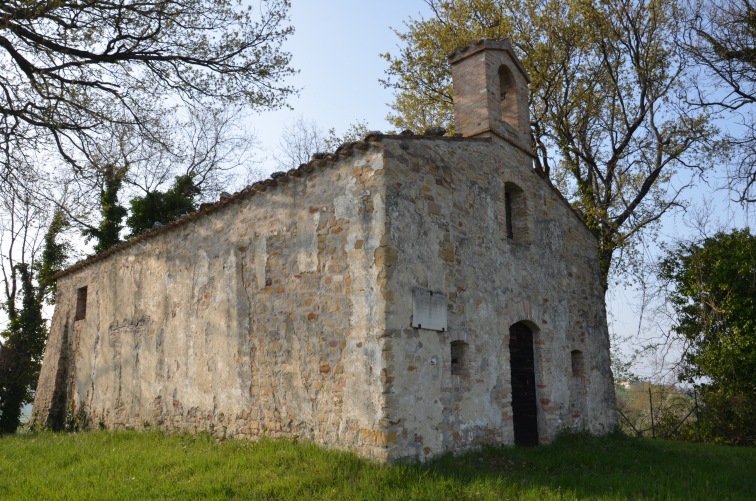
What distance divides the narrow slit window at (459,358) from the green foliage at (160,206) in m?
13.4

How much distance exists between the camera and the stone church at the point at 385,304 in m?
6.80

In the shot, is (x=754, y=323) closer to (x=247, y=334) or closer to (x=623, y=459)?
(x=623, y=459)

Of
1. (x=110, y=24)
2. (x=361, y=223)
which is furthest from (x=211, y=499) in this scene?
(x=110, y=24)

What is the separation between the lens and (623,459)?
8.33 metres

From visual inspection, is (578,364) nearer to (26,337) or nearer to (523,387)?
(523,387)

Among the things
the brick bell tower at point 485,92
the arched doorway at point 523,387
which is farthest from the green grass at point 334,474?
the brick bell tower at point 485,92

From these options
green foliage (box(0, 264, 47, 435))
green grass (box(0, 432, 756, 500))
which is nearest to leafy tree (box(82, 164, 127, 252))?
green foliage (box(0, 264, 47, 435))

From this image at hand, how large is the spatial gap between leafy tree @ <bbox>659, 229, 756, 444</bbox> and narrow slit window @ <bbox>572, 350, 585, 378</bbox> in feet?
14.6

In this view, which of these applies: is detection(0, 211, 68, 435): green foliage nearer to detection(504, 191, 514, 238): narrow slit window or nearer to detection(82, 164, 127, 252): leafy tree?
detection(82, 164, 127, 252): leafy tree

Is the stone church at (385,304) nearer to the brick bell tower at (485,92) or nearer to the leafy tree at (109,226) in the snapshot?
the brick bell tower at (485,92)

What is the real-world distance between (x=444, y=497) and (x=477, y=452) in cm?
190

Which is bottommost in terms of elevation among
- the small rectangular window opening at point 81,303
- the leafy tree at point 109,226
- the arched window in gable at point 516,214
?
the small rectangular window opening at point 81,303

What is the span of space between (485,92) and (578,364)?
217 inches

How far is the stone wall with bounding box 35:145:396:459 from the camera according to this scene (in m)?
6.86
